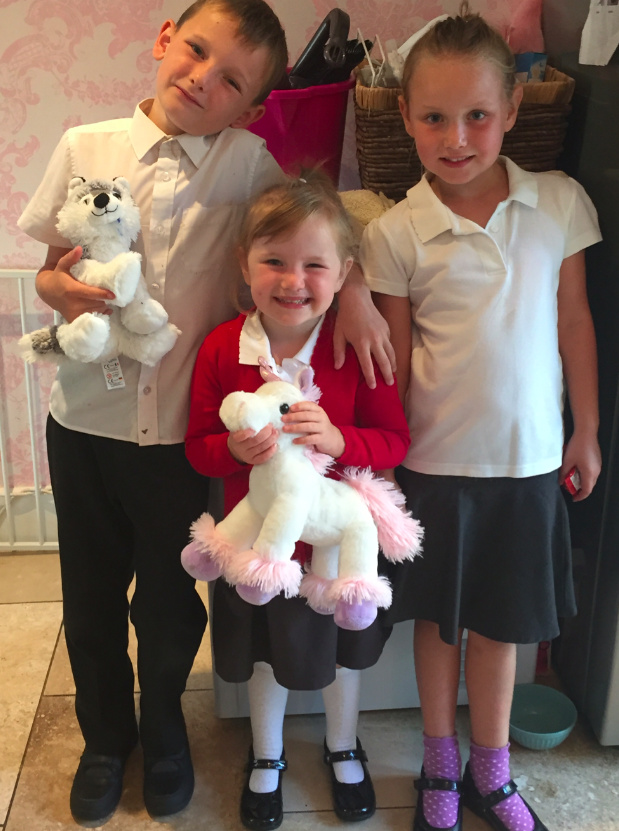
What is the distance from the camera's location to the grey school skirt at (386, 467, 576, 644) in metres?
1.18

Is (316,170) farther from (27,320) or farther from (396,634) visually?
(27,320)

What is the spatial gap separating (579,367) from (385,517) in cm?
41

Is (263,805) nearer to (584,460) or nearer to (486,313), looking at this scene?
(584,460)

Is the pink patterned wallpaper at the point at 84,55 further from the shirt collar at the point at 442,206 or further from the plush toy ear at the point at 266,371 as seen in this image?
the plush toy ear at the point at 266,371

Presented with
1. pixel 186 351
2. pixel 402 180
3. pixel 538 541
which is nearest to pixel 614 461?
pixel 538 541

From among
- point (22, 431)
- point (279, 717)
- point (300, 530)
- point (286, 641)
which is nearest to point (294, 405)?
point (300, 530)

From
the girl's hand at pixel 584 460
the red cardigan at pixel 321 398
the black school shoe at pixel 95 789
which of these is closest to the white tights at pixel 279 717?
the black school shoe at pixel 95 789

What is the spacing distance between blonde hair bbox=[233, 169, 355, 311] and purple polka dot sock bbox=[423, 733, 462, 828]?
86 centimetres

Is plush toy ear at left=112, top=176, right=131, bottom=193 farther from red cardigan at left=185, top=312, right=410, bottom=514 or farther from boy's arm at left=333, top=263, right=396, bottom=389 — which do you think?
boy's arm at left=333, top=263, right=396, bottom=389

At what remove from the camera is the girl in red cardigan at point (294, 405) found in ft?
3.49

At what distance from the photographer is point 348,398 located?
1.13m

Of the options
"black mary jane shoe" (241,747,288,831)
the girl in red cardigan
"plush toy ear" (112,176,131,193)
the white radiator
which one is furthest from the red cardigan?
the white radiator

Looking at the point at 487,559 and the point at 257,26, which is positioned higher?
the point at 257,26

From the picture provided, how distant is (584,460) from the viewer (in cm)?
123
